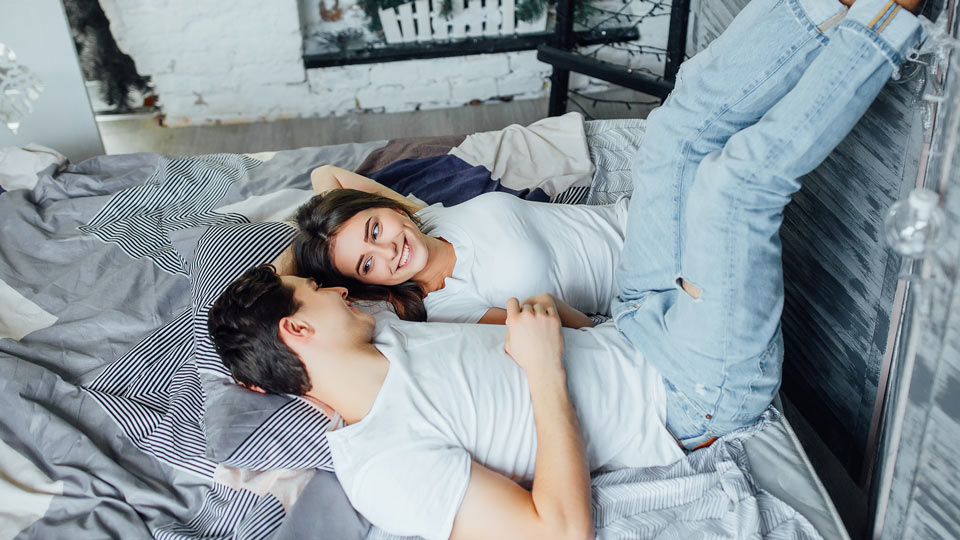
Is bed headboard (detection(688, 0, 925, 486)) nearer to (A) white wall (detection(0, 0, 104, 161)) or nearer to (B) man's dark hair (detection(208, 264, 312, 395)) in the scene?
(B) man's dark hair (detection(208, 264, 312, 395))

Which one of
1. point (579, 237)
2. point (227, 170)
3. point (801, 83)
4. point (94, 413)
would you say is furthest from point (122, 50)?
point (801, 83)

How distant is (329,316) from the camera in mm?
1249

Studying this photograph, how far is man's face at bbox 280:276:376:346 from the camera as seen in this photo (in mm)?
1234

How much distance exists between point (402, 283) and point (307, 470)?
40 centimetres

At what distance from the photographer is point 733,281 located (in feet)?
3.72

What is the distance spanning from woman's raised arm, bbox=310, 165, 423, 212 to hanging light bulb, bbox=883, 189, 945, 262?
3.69 ft

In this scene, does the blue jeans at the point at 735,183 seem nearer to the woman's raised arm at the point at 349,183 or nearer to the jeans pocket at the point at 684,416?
the jeans pocket at the point at 684,416

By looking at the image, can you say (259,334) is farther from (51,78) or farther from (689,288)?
(51,78)

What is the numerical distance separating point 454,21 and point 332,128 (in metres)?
0.68

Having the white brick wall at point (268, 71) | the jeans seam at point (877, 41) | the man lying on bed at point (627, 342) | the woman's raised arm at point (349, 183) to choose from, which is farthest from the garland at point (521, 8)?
the jeans seam at point (877, 41)

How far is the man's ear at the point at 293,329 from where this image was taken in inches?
47.8

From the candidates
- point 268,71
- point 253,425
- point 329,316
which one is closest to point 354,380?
point 329,316

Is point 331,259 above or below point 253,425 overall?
above

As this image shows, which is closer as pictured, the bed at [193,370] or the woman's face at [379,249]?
the bed at [193,370]
